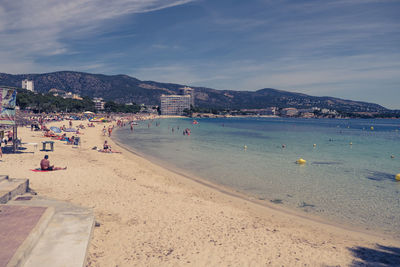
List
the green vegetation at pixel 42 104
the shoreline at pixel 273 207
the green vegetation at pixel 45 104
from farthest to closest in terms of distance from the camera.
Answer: the green vegetation at pixel 45 104 < the green vegetation at pixel 42 104 < the shoreline at pixel 273 207

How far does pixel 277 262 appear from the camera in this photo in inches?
248

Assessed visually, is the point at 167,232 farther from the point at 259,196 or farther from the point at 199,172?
the point at 199,172

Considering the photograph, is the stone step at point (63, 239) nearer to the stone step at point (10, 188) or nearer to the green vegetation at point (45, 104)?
the stone step at point (10, 188)

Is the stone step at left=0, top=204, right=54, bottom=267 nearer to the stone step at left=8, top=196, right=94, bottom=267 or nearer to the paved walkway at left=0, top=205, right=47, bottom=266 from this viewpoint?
the paved walkway at left=0, top=205, right=47, bottom=266

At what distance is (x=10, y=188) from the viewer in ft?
25.1

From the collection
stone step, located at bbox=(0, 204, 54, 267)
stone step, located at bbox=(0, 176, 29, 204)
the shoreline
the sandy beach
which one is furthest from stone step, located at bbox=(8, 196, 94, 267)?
the shoreline

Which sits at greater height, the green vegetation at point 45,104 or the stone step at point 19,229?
the green vegetation at point 45,104

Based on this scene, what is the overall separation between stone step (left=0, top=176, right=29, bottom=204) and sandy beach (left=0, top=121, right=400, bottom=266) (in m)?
1.47

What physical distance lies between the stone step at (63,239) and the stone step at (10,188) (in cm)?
22

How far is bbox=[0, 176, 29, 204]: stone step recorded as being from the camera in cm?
708

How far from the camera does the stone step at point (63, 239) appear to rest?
16.2 feet

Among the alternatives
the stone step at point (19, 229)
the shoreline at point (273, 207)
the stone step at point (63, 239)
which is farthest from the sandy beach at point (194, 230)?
the stone step at point (19, 229)

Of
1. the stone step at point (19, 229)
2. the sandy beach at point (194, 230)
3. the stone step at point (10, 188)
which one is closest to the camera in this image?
the stone step at point (19, 229)

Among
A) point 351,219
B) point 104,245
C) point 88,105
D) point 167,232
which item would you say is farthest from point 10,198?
point 88,105
